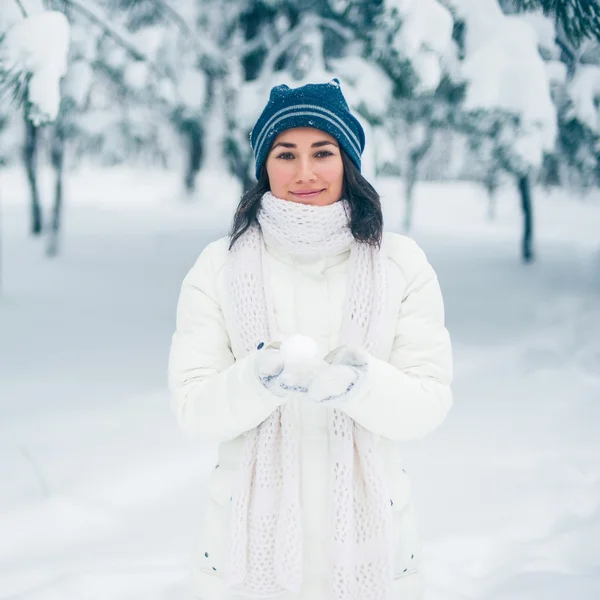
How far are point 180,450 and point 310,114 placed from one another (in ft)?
10.3

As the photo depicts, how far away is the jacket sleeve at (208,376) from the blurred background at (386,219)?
5.13 ft

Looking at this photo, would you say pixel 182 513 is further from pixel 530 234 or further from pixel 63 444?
pixel 530 234

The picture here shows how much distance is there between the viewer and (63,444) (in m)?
4.43

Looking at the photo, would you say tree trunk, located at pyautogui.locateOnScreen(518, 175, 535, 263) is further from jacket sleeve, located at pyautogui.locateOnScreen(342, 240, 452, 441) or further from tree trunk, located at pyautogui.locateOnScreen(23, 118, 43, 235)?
jacket sleeve, located at pyautogui.locateOnScreen(342, 240, 452, 441)

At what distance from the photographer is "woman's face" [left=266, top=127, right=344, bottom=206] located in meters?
1.75

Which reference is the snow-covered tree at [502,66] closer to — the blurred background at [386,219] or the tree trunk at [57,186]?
the blurred background at [386,219]

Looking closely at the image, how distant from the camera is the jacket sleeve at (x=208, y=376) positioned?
1.55 meters

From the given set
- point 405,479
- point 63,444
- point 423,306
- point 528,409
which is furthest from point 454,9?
point 63,444

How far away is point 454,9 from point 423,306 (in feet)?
11.2

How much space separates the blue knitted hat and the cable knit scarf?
0.64ft

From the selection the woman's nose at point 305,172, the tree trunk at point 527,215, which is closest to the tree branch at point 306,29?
the woman's nose at point 305,172

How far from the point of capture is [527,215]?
12023 millimetres

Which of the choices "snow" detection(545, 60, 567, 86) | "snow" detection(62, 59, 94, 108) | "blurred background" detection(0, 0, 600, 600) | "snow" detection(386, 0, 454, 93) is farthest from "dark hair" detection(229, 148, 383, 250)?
"snow" detection(545, 60, 567, 86)

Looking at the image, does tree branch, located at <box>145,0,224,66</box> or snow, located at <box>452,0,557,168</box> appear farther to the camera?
tree branch, located at <box>145,0,224,66</box>
